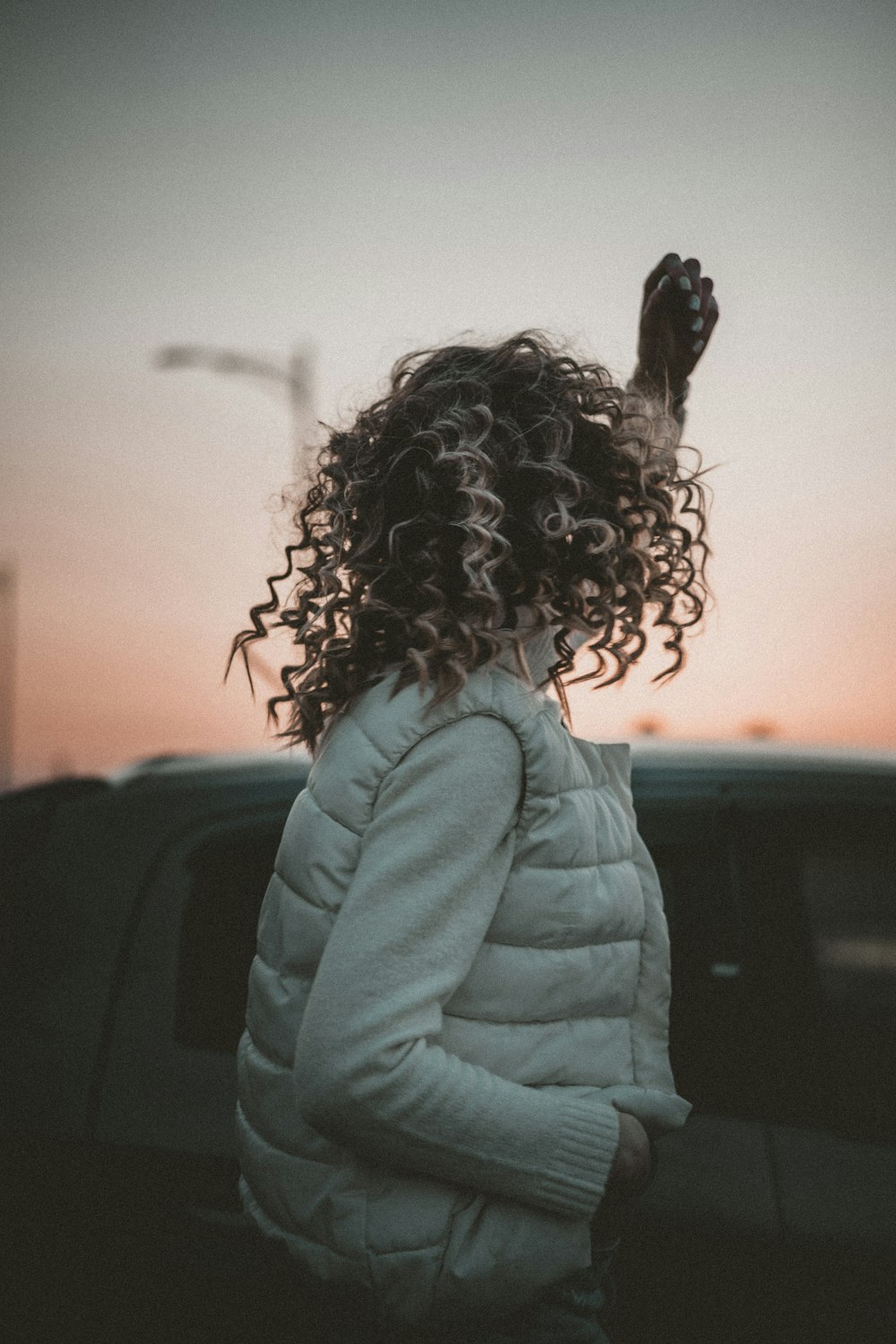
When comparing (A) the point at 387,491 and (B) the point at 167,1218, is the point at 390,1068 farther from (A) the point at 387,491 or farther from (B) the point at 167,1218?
(B) the point at 167,1218

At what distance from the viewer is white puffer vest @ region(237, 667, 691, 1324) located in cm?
123

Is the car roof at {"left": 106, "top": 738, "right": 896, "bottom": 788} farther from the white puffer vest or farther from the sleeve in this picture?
the sleeve

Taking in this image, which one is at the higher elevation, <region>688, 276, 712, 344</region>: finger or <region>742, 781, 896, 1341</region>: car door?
<region>688, 276, 712, 344</region>: finger

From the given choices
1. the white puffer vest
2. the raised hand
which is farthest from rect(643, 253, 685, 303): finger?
the white puffer vest

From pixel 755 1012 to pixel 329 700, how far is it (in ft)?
3.86

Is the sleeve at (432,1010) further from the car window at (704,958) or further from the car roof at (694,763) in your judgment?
the car roof at (694,763)

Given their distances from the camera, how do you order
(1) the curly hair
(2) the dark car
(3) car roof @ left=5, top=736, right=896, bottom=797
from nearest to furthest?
(1) the curly hair
(2) the dark car
(3) car roof @ left=5, top=736, right=896, bottom=797

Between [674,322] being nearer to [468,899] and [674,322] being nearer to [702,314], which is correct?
[702,314]

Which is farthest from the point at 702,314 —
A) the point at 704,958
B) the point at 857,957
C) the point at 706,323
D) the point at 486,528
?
the point at 857,957

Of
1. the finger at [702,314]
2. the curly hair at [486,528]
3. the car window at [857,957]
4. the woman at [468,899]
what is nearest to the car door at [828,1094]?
the car window at [857,957]

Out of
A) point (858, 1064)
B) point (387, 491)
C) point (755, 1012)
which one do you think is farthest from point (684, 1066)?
point (387, 491)

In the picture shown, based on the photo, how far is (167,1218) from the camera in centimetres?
Answer: 190

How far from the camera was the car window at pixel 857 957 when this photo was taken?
2094mm

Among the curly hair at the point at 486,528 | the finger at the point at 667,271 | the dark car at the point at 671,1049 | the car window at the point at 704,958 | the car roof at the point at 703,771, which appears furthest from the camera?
the car roof at the point at 703,771
